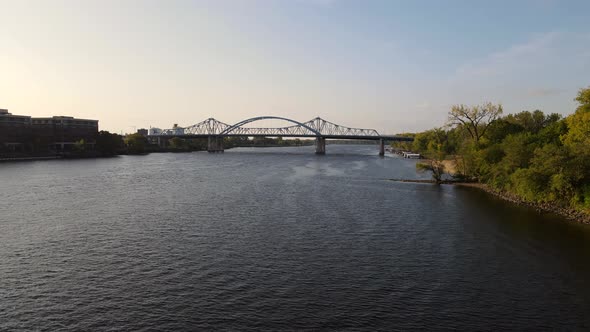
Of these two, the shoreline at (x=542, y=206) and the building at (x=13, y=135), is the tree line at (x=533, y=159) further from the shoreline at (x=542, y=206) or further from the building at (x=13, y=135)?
the building at (x=13, y=135)

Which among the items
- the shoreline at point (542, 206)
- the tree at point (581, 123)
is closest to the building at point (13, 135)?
the shoreline at point (542, 206)

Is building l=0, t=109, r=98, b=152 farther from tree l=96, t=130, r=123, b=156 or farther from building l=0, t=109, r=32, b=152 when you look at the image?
tree l=96, t=130, r=123, b=156

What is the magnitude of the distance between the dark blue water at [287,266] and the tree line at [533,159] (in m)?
3.78

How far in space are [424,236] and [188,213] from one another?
22409mm

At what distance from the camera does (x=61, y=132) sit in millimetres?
148250

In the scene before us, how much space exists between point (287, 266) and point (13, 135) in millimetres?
136412

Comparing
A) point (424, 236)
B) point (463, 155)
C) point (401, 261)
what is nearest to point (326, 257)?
point (401, 261)

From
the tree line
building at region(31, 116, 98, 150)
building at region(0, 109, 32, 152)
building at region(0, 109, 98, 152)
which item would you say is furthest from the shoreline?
building at region(31, 116, 98, 150)

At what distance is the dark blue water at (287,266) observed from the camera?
18.5 meters

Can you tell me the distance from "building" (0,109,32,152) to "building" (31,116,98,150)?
230 cm

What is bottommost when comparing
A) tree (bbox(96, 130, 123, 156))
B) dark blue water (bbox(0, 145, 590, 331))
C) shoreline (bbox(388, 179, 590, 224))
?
dark blue water (bbox(0, 145, 590, 331))

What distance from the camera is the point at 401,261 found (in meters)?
26.0

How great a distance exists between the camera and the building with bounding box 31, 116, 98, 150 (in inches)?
5434

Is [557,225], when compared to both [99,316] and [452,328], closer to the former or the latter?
[452,328]
